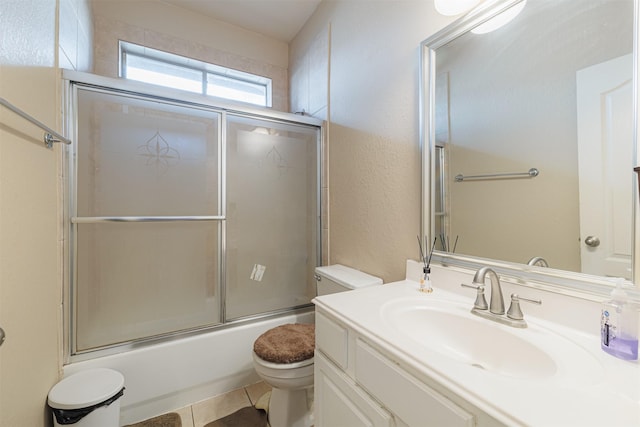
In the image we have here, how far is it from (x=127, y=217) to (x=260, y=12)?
191 cm

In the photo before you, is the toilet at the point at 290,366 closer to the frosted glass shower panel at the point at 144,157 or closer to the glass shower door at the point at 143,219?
the glass shower door at the point at 143,219

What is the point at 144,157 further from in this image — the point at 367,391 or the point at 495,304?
the point at 495,304

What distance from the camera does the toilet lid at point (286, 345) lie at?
1.22 m

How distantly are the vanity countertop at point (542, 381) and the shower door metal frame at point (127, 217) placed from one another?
1.17 metres

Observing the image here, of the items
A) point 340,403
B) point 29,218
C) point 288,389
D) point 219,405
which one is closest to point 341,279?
point 288,389

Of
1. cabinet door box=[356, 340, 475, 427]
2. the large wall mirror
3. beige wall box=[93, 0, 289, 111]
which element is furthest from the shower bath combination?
cabinet door box=[356, 340, 475, 427]

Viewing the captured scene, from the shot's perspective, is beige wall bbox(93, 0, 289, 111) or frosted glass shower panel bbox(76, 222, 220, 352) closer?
frosted glass shower panel bbox(76, 222, 220, 352)

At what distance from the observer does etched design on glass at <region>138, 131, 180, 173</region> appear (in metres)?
1.56

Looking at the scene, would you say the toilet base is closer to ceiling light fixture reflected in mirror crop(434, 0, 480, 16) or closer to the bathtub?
the bathtub

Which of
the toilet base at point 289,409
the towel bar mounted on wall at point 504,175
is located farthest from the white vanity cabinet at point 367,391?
the towel bar mounted on wall at point 504,175

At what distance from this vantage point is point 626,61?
27.7 inches

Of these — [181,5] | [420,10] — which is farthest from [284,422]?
[181,5]

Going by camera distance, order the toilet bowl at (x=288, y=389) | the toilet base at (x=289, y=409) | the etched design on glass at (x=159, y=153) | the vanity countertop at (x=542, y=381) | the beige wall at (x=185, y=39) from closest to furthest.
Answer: the vanity countertop at (x=542, y=381) < the toilet bowl at (x=288, y=389) < the toilet base at (x=289, y=409) < the etched design on glass at (x=159, y=153) < the beige wall at (x=185, y=39)

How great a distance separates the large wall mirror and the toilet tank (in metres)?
0.45
